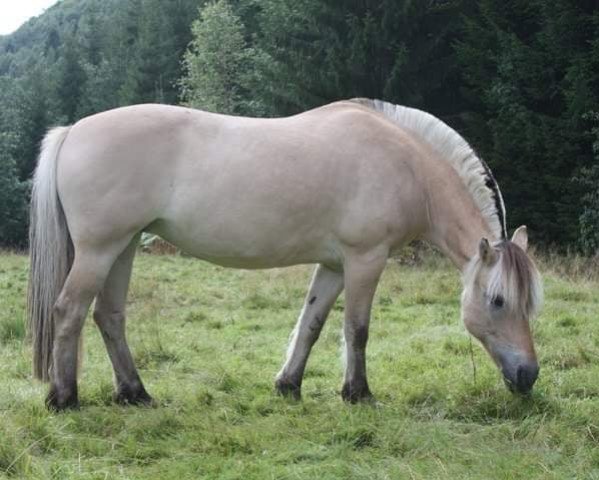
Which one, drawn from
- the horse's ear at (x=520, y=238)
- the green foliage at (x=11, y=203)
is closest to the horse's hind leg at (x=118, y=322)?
the horse's ear at (x=520, y=238)

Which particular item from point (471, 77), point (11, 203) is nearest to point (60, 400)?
point (471, 77)

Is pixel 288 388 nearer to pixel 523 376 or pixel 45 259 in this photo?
pixel 523 376

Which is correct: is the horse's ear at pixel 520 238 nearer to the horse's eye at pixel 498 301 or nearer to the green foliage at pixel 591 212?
the horse's eye at pixel 498 301

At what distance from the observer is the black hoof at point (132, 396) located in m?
4.81

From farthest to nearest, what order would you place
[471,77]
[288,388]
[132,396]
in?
[471,77] → [288,388] → [132,396]

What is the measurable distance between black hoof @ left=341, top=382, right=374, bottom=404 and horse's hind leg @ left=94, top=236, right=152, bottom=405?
4.42ft

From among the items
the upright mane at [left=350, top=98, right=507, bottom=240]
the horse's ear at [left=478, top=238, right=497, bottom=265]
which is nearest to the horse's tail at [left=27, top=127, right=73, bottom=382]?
the upright mane at [left=350, top=98, right=507, bottom=240]

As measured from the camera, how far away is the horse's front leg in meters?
4.79

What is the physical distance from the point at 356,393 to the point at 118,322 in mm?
1715

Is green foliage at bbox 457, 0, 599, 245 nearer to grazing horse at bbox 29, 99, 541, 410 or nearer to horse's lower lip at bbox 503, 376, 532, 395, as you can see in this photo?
grazing horse at bbox 29, 99, 541, 410

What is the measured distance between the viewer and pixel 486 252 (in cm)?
458

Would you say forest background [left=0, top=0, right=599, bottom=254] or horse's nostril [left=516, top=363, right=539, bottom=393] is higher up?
forest background [left=0, top=0, right=599, bottom=254]

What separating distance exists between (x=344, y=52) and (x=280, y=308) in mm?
11969

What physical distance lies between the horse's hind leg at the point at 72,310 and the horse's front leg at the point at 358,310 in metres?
1.55
